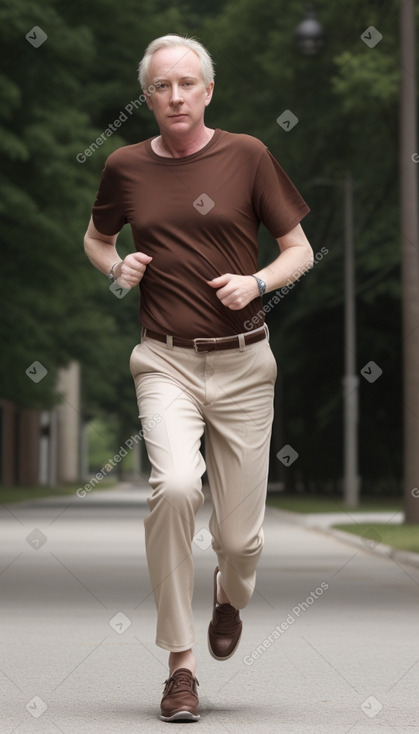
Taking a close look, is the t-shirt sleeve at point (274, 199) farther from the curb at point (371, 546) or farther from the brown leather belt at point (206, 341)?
the curb at point (371, 546)

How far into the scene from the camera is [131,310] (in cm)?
5700

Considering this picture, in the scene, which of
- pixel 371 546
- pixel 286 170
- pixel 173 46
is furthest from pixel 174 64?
pixel 286 170

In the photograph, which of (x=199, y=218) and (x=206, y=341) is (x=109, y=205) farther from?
(x=206, y=341)

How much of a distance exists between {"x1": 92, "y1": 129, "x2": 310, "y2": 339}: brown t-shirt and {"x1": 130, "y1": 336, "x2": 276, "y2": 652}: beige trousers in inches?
5.3

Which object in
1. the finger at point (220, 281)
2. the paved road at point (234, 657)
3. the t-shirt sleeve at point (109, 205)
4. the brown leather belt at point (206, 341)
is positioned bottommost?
the paved road at point (234, 657)

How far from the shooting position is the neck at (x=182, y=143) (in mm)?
6219

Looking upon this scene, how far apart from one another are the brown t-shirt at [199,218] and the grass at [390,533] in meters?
10.3

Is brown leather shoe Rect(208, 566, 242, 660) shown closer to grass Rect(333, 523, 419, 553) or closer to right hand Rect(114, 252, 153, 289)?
right hand Rect(114, 252, 153, 289)

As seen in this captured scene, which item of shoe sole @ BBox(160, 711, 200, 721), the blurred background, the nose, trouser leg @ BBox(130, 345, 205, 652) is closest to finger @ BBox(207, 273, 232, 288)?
trouser leg @ BBox(130, 345, 205, 652)

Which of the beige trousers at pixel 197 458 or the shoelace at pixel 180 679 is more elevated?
the beige trousers at pixel 197 458

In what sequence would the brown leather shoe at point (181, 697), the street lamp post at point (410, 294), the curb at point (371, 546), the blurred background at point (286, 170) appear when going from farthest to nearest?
1. the blurred background at point (286, 170)
2. the street lamp post at point (410, 294)
3. the curb at point (371, 546)
4. the brown leather shoe at point (181, 697)

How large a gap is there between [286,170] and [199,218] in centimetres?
2838

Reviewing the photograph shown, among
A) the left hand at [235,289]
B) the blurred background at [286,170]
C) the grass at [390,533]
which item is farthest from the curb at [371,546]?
the left hand at [235,289]

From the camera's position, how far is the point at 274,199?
20.5 feet
